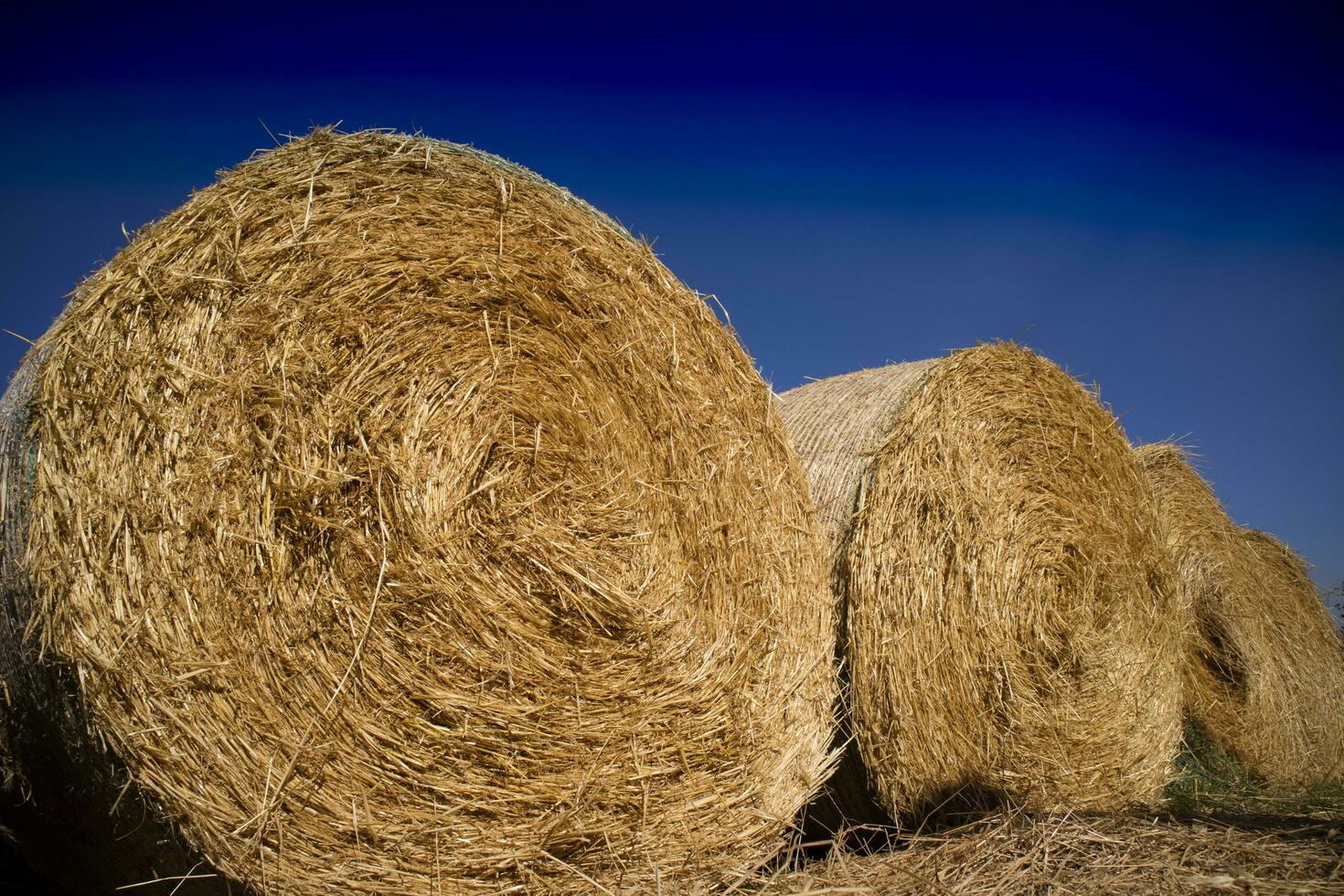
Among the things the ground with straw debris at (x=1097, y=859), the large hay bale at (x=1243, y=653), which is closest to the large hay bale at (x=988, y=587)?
the ground with straw debris at (x=1097, y=859)

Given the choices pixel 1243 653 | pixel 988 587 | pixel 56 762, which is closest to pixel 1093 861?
pixel 988 587

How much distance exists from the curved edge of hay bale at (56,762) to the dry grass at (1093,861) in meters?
1.68

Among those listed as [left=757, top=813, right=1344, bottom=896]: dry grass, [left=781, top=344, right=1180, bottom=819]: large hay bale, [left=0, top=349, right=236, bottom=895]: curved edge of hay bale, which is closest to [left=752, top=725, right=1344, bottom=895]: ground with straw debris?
[left=757, top=813, right=1344, bottom=896]: dry grass

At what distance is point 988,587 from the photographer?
382 cm

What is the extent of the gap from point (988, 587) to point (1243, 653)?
2.99m

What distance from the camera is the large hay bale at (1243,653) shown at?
5574 mm

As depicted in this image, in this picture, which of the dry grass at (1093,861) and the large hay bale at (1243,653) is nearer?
the dry grass at (1093,861)

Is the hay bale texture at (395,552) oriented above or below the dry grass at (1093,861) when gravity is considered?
above

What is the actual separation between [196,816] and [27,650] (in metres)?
0.67

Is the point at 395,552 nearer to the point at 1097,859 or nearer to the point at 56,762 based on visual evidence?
the point at 56,762

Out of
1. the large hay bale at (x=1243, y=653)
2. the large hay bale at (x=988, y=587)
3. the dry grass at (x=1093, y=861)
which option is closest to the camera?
the dry grass at (x=1093, y=861)

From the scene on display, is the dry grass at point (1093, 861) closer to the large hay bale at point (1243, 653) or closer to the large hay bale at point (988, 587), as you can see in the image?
the large hay bale at point (988, 587)

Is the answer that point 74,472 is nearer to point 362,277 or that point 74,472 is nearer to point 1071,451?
point 362,277

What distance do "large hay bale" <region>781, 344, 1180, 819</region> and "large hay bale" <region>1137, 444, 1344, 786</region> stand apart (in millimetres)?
1177
